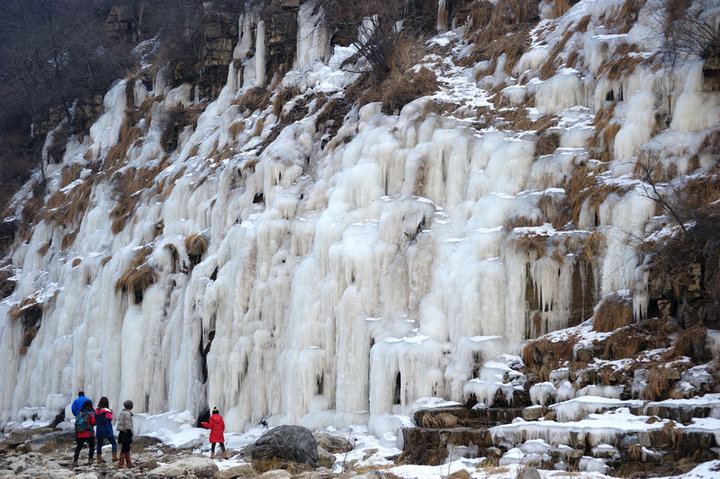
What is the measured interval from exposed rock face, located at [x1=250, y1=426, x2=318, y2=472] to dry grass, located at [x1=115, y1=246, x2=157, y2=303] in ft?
39.7

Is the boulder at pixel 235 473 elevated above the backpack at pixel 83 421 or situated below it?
below

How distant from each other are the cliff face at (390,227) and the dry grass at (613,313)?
0.07 meters

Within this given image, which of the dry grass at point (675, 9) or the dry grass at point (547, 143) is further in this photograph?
the dry grass at point (547, 143)

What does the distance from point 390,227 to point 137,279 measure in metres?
10.1

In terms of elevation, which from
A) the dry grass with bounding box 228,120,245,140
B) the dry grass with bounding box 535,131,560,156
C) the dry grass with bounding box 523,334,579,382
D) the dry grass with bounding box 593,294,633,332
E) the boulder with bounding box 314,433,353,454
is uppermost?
the dry grass with bounding box 228,120,245,140

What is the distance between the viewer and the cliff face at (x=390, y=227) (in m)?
16.4

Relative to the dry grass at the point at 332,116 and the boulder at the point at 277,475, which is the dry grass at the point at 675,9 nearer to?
the dry grass at the point at 332,116

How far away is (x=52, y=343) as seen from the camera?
29.1 meters

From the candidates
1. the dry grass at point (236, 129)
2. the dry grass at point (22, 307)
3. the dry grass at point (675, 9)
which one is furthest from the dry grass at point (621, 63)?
the dry grass at point (22, 307)

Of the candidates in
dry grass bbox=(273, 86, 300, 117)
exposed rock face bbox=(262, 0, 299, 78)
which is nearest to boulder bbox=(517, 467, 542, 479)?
dry grass bbox=(273, 86, 300, 117)

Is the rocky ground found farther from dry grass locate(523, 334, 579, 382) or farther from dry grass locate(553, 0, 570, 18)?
dry grass locate(553, 0, 570, 18)

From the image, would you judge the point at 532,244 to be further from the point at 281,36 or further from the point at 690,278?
the point at 281,36

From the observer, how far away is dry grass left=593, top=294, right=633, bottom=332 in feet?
49.4

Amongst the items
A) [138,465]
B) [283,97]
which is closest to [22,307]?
[283,97]
